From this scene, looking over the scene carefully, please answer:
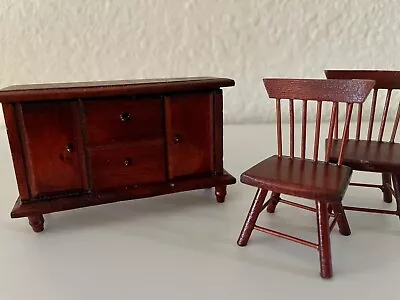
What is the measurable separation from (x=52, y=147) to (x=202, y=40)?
217 centimetres

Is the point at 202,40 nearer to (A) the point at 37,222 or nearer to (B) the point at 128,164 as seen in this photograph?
(B) the point at 128,164

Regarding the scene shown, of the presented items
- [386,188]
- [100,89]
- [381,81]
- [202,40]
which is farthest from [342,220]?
[202,40]

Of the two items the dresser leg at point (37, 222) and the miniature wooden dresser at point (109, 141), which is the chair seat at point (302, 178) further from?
the dresser leg at point (37, 222)

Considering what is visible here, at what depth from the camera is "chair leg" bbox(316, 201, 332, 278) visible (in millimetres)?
1467

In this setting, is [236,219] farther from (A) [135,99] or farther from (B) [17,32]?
(B) [17,32]

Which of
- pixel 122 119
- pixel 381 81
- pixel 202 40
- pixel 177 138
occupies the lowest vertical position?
pixel 177 138

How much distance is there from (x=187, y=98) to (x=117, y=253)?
31.5 inches

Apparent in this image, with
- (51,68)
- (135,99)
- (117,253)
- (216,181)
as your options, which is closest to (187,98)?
(135,99)

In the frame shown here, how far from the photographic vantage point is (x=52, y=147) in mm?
1823

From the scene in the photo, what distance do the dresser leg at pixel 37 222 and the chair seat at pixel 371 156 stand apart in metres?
1.36

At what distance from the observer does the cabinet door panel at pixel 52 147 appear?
177 cm

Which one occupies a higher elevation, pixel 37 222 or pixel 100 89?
pixel 100 89

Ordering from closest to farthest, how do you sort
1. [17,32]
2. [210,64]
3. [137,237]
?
1. [137,237]
2. [17,32]
3. [210,64]

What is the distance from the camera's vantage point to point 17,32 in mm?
3469
